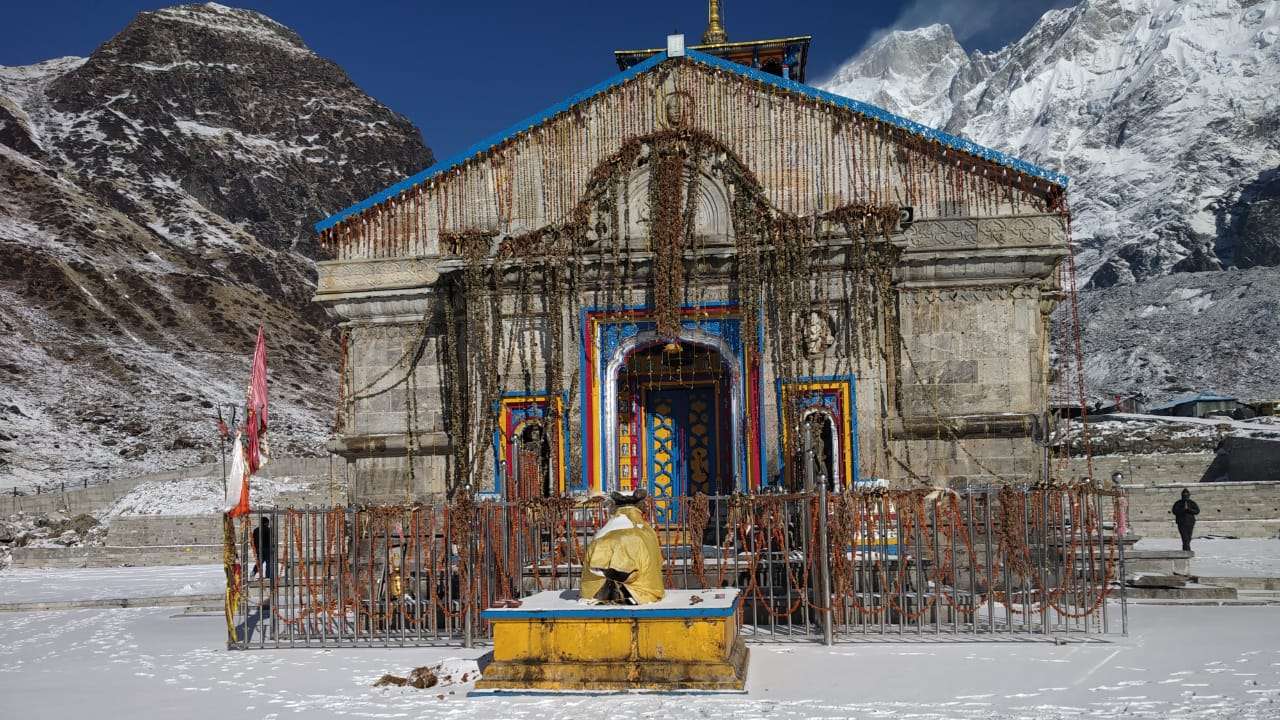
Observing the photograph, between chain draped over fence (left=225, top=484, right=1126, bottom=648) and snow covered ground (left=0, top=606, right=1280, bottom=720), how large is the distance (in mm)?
554

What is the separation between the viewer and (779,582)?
1407 centimetres

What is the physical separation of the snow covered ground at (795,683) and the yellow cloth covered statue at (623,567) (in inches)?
36.8

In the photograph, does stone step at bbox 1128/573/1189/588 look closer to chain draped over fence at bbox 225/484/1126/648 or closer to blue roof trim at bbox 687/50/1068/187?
chain draped over fence at bbox 225/484/1126/648

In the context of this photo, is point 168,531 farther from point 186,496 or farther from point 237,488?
point 237,488

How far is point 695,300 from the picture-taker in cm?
1914

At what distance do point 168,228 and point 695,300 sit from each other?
91211mm

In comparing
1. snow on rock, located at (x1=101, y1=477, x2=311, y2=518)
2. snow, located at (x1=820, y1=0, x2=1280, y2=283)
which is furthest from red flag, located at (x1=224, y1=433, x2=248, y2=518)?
snow, located at (x1=820, y1=0, x2=1280, y2=283)

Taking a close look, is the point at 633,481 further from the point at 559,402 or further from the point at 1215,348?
the point at 1215,348

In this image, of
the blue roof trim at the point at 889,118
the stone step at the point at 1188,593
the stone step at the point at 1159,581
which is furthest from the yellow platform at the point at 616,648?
the blue roof trim at the point at 889,118

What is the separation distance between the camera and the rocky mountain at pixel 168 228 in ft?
201

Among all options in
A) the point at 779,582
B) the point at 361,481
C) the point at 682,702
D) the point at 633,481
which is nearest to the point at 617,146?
the point at 633,481

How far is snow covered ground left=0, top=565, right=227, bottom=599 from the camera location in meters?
21.9

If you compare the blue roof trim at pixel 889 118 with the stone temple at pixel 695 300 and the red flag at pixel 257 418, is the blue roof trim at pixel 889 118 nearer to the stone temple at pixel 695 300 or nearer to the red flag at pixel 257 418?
the stone temple at pixel 695 300

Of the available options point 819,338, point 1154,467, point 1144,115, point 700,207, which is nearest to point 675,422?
point 819,338
